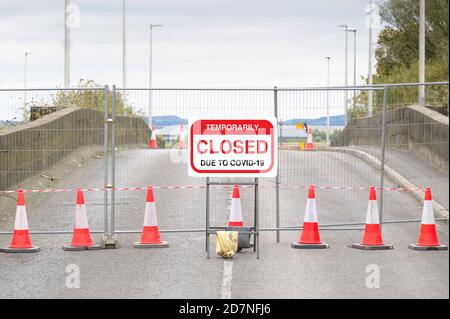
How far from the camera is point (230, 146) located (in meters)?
14.3

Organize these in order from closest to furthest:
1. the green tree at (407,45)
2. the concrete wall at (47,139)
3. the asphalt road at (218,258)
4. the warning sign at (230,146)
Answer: the asphalt road at (218,258) < the warning sign at (230,146) < the concrete wall at (47,139) < the green tree at (407,45)

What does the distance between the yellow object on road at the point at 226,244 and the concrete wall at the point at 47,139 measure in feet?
13.9

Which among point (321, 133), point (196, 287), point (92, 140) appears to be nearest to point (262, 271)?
point (196, 287)

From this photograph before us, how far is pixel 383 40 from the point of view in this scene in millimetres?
53969

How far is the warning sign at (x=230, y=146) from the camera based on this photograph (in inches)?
561

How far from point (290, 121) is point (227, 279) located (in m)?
5.15

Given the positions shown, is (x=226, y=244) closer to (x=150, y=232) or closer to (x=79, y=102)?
(x=150, y=232)

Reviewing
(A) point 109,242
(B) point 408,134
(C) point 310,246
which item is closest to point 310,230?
(C) point 310,246

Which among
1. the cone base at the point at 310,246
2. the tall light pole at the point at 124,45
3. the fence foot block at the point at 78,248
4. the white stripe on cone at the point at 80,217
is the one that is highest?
the tall light pole at the point at 124,45

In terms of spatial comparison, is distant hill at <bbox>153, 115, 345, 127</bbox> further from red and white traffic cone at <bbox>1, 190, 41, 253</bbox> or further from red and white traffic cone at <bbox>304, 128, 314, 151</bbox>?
red and white traffic cone at <bbox>1, 190, 41, 253</bbox>

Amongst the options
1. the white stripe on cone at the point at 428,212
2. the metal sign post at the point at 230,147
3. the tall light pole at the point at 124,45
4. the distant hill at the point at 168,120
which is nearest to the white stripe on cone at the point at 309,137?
the distant hill at the point at 168,120

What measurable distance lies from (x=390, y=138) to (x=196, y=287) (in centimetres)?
828

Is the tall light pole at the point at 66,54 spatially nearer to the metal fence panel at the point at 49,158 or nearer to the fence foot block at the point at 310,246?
the metal fence panel at the point at 49,158
